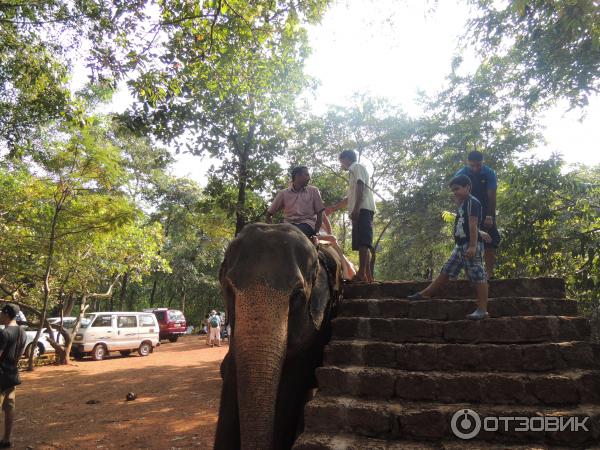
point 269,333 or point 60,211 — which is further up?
point 60,211

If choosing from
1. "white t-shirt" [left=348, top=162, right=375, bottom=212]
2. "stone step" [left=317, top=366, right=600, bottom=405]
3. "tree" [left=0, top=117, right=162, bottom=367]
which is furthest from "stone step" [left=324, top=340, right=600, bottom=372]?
"tree" [left=0, top=117, right=162, bottom=367]

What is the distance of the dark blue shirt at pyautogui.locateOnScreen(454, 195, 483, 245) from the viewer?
4.25m

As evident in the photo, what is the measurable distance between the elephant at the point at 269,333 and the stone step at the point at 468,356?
0.45 meters

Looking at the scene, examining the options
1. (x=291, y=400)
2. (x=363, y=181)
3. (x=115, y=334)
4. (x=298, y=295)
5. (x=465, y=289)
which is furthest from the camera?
(x=115, y=334)

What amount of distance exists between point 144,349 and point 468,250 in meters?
17.9

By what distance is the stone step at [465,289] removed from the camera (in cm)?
446

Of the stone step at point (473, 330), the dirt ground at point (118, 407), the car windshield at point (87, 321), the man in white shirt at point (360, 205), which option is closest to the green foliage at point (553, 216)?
the man in white shirt at point (360, 205)

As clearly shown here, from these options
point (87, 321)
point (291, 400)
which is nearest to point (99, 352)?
point (87, 321)

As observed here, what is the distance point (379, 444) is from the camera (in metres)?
2.86

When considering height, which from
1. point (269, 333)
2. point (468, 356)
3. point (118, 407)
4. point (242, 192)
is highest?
point (242, 192)

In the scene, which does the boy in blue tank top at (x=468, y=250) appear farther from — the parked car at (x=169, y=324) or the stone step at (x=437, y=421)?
the parked car at (x=169, y=324)

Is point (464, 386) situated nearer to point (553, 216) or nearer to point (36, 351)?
point (553, 216)

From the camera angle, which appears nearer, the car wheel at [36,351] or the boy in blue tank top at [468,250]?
the boy in blue tank top at [468,250]

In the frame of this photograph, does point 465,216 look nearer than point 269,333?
No
